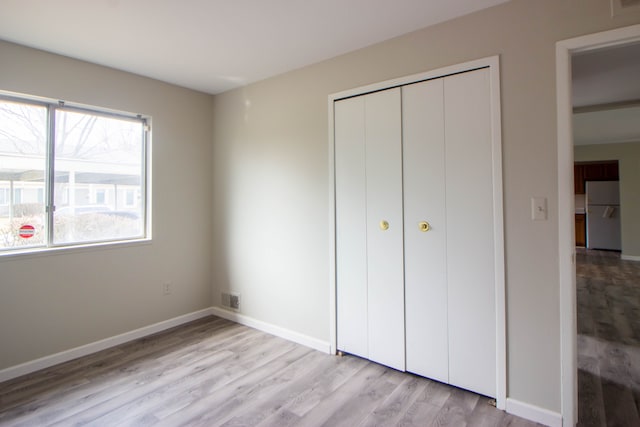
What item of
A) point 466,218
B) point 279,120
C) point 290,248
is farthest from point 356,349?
point 279,120

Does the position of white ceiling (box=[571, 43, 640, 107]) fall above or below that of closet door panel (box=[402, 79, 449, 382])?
above

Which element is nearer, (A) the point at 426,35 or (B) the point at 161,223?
(A) the point at 426,35

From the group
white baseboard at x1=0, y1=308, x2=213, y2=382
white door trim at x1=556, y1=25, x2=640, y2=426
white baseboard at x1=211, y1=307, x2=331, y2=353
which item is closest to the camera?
white door trim at x1=556, y1=25, x2=640, y2=426

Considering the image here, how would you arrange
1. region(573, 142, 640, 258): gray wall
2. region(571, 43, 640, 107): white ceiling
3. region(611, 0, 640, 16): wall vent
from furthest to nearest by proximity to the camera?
region(573, 142, 640, 258): gray wall < region(571, 43, 640, 107): white ceiling < region(611, 0, 640, 16): wall vent

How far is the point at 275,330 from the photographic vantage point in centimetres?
333

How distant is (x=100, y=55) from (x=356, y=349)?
3.18 meters

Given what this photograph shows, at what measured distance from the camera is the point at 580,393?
7.57 feet

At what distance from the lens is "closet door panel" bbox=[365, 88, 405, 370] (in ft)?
8.34

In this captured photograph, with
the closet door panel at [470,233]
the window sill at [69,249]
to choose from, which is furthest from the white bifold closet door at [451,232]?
the window sill at [69,249]

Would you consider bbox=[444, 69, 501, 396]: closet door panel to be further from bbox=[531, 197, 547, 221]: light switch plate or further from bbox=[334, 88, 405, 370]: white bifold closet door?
bbox=[334, 88, 405, 370]: white bifold closet door

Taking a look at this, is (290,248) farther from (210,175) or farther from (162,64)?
(162,64)

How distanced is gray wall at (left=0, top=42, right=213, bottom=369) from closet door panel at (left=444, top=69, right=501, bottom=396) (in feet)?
8.73

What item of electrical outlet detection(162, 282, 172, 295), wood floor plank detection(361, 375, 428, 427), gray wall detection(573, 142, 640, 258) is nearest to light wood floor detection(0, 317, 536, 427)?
wood floor plank detection(361, 375, 428, 427)

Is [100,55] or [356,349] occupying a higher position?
[100,55]
